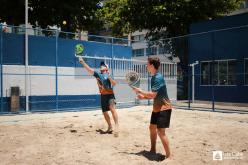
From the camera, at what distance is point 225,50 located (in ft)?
72.4

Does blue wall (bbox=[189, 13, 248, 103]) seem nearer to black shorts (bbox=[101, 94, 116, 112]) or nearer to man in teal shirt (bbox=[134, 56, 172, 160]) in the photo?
black shorts (bbox=[101, 94, 116, 112])

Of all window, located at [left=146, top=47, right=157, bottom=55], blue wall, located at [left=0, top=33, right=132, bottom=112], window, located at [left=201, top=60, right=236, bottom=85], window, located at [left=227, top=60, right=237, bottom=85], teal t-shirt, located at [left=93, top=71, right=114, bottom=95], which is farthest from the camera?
window, located at [left=201, top=60, right=236, bottom=85]

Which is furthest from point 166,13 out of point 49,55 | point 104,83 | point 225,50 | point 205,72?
point 104,83

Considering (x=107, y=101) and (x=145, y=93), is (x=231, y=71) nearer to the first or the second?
(x=107, y=101)

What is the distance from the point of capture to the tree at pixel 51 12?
23.2 metres

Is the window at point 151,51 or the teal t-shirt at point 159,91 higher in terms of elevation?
the window at point 151,51

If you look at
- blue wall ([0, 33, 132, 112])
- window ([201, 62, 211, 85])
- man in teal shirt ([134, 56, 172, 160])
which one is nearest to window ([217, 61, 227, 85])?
window ([201, 62, 211, 85])

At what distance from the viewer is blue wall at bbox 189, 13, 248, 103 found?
20737mm

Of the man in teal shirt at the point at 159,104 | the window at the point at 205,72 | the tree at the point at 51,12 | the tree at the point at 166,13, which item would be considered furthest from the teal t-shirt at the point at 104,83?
the tree at the point at 166,13

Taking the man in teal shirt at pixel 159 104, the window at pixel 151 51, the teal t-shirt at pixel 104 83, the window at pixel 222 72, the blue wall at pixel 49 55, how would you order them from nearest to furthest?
the man in teal shirt at pixel 159 104 → the teal t-shirt at pixel 104 83 → the blue wall at pixel 49 55 → the window at pixel 151 51 → the window at pixel 222 72

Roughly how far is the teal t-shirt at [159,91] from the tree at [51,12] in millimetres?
18114

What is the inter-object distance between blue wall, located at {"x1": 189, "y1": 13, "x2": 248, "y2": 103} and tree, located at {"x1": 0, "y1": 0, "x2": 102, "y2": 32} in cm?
833

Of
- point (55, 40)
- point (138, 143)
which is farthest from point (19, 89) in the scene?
point (138, 143)

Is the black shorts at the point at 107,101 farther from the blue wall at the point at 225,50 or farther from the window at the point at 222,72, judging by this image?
the window at the point at 222,72
